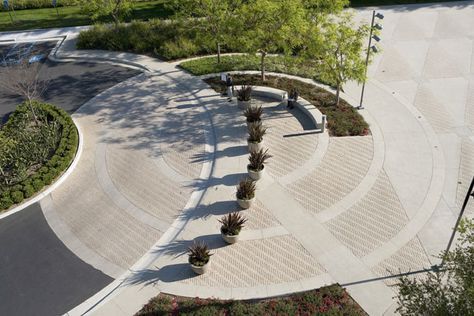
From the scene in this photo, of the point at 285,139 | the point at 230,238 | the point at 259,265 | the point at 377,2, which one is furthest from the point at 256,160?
the point at 377,2

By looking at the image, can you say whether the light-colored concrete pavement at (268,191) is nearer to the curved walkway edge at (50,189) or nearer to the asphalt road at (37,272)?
the curved walkway edge at (50,189)

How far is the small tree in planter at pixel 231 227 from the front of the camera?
48.3 ft

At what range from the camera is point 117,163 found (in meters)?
19.0

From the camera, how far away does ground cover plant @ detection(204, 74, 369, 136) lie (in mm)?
20203

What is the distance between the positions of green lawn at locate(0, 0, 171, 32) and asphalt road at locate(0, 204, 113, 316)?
2177 cm

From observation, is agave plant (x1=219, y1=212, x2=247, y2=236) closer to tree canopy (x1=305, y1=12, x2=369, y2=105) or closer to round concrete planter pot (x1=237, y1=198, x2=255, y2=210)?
round concrete planter pot (x1=237, y1=198, x2=255, y2=210)

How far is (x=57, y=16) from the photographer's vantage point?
34.8 meters

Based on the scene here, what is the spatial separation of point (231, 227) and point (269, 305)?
2.95 metres

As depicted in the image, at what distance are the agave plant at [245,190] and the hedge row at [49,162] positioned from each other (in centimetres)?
806

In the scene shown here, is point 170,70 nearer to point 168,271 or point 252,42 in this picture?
point 252,42

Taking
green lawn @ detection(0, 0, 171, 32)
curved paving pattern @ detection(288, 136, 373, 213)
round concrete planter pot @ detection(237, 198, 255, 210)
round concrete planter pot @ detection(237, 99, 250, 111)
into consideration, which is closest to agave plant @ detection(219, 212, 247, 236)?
round concrete planter pot @ detection(237, 198, 255, 210)

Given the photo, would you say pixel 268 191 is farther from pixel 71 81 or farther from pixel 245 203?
pixel 71 81

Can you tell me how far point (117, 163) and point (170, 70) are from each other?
9.03 meters

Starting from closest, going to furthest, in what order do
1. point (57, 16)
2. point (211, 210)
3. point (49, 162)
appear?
point (211, 210) → point (49, 162) → point (57, 16)
